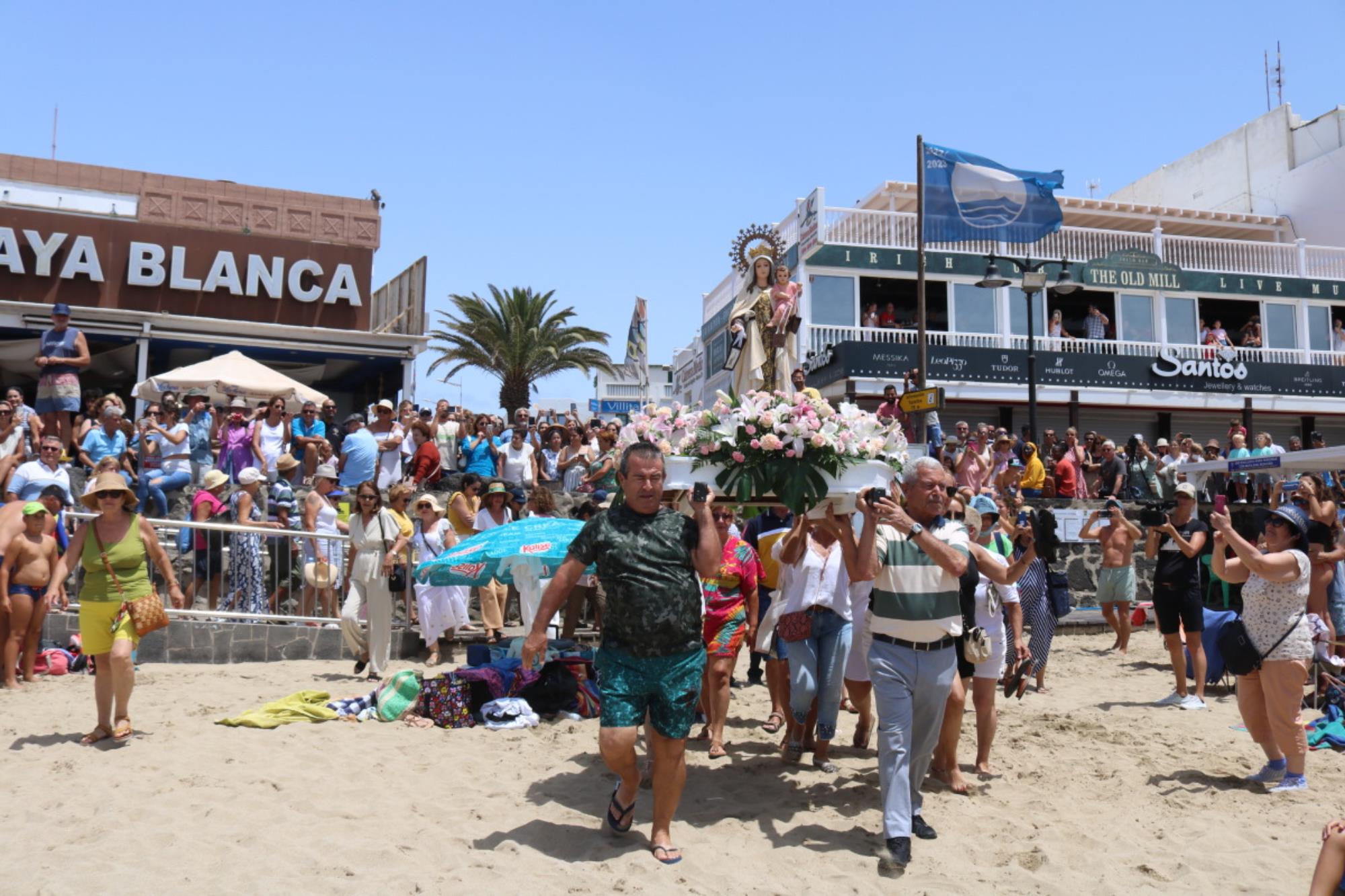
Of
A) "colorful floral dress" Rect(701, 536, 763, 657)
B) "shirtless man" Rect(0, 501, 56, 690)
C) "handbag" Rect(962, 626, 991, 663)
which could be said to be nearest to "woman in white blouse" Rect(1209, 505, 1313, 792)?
"handbag" Rect(962, 626, 991, 663)

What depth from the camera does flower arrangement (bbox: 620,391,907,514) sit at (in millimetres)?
5145

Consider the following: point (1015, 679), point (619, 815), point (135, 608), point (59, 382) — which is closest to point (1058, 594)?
point (1015, 679)

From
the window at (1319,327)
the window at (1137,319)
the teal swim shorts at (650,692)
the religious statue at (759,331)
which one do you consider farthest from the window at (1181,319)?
the teal swim shorts at (650,692)

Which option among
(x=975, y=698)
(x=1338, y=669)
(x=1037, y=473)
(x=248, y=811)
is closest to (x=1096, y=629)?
(x=1037, y=473)

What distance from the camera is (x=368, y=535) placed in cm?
927

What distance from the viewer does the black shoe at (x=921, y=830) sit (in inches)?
204

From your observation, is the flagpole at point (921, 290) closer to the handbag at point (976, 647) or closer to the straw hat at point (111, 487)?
the handbag at point (976, 647)

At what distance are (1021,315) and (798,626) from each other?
22259 mm

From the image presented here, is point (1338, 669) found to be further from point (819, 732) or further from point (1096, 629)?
point (1096, 629)

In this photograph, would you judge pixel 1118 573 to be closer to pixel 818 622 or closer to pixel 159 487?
pixel 818 622

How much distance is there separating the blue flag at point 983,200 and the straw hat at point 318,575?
16.7 m

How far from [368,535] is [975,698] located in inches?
218

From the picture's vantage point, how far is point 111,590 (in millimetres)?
6645

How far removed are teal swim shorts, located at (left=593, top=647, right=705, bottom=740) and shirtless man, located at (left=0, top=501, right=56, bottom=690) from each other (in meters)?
6.03
